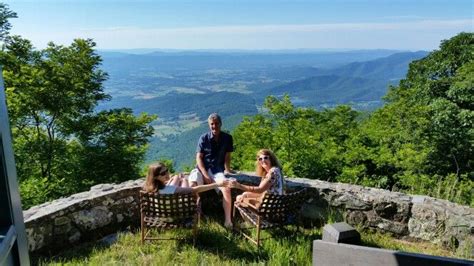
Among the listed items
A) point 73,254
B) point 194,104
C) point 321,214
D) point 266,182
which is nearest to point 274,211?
point 266,182

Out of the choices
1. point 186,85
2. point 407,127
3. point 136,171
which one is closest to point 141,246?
point 136,171

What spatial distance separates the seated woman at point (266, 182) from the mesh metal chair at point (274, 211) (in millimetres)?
211

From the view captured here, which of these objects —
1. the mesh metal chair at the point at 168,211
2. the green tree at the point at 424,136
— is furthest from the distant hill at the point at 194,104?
the mesh metal chair at the point at 168,211

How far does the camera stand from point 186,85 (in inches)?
7554

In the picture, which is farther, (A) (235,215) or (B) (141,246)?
(A) (235,215)

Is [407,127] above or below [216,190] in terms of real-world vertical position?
below

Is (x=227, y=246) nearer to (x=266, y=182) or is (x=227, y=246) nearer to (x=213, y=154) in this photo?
(x=266, y=182)

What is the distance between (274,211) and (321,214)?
1.00 m

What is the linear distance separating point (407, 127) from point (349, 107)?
8.66 feet

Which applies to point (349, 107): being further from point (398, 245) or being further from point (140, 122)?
point (398, 245)

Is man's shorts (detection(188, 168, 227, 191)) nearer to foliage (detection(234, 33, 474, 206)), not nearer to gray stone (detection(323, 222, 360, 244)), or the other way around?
gray stone (detection(323, 222, 360, 244))

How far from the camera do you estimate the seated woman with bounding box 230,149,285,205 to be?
4.95 m

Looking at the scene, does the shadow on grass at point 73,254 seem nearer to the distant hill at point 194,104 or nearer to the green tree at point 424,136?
the green tree at point 424,136

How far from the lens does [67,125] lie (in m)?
14.4
